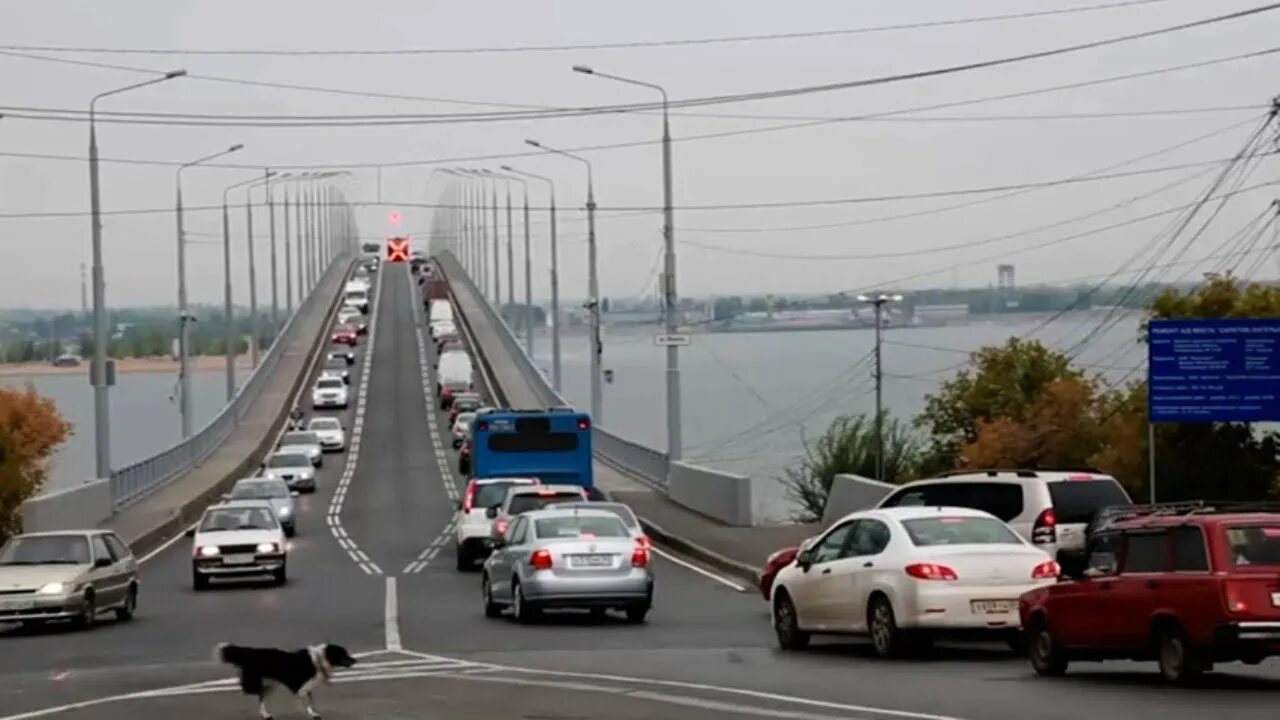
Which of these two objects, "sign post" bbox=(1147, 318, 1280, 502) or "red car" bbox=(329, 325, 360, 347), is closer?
"sign post" bbox=(1147, 318, 1280, 502)

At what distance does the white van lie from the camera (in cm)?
10219

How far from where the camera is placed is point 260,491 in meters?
51.7

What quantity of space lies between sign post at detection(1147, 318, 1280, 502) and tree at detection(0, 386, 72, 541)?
3157cm

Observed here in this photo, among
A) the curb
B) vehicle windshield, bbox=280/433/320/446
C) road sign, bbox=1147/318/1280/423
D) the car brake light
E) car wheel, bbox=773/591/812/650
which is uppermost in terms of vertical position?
road sign, bbox=1147/318/1280/423

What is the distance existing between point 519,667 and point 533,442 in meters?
27.5

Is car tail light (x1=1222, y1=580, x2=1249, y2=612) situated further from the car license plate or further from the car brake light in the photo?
the car brake light

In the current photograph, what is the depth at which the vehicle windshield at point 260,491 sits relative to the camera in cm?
5088

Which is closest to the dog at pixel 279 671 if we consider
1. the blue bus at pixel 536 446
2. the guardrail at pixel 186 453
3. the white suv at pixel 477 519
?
the white suv at pixel 477 519

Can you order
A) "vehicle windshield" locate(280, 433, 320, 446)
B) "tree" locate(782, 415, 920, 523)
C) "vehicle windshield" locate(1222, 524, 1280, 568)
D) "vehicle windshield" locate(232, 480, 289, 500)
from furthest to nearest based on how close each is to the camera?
"vehicle windshield" locate(280, 433, 320, 446) → "tree" locate(782, 415, 920, 523) → "vehicle windshield" locate(232, 480, 289, 500) → "vehicle windshield" locate(1222, 524, 1280, 568)

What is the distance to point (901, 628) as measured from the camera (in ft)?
70.0

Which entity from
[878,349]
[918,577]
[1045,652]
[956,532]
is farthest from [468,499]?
[1045,652]

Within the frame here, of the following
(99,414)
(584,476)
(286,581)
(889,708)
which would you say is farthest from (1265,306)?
(889,708)

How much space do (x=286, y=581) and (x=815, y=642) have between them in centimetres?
1621

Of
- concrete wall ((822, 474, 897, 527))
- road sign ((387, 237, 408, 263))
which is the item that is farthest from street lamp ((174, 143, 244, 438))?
road sign ((387, 237, 408, 263))
